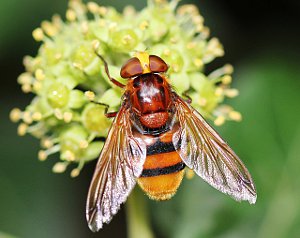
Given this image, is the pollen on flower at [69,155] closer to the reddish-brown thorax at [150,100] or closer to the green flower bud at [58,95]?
the green flower bud at [58,95]

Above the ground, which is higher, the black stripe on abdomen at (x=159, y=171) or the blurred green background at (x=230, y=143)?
the black stripe on abdomen at (x=159, y=171)

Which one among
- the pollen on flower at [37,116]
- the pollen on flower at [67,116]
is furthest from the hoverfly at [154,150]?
the pollen on flower at [37,116]

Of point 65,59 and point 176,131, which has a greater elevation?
point 65,59

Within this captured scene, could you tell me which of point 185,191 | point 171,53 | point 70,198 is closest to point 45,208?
point 70,198

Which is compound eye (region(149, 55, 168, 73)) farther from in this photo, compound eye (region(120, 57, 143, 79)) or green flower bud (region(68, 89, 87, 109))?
green flower bud (region(68, 89, 87, 109))

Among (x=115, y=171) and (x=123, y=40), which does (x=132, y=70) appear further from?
(x=115, y=171)

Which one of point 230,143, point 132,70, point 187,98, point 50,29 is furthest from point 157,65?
point 230,143

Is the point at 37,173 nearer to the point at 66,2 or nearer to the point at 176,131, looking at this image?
the point at 66,2
